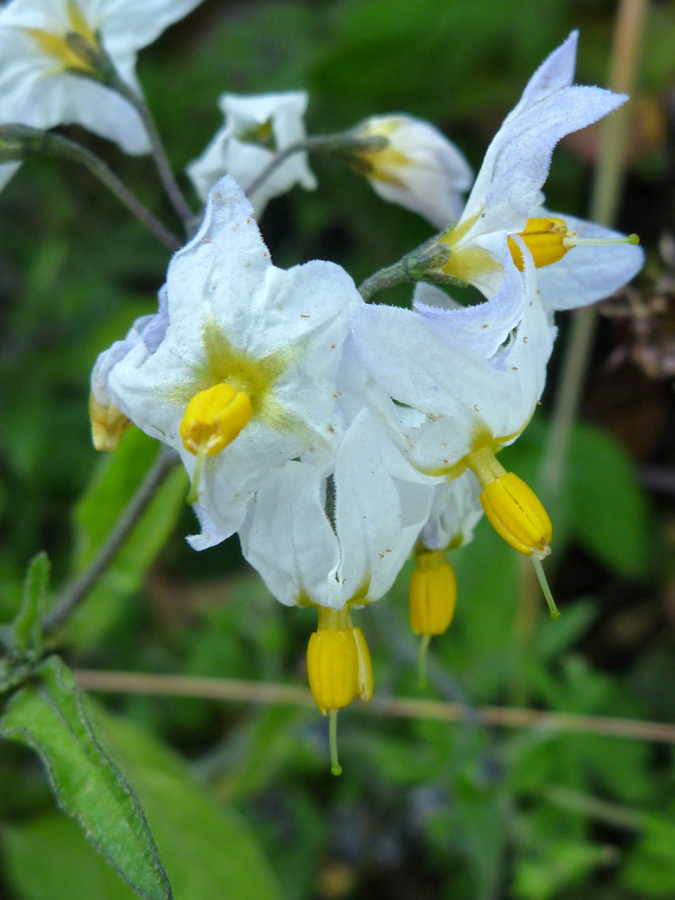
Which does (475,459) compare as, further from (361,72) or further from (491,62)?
(491,62)

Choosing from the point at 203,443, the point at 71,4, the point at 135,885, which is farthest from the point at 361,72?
the point at 135,885

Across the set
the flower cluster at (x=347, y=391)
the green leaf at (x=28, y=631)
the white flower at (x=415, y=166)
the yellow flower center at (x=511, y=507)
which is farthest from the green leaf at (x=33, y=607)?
the white flower at (x=415, y=166)

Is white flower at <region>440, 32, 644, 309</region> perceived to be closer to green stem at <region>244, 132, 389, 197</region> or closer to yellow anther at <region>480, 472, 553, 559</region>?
yellow anther at <region>480, 472, 553, 559</region>

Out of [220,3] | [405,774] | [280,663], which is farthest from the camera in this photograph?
[220,3]

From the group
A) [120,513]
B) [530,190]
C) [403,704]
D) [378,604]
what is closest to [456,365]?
[530,190]

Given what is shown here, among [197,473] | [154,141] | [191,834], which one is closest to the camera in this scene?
[197,473]

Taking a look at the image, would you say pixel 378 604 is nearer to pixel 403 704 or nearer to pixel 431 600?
pixel 403 704

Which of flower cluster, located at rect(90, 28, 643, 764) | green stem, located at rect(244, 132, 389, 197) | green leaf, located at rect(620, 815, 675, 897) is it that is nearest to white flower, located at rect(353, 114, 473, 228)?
green stem, located at rect(244, 132, 389, 197)
